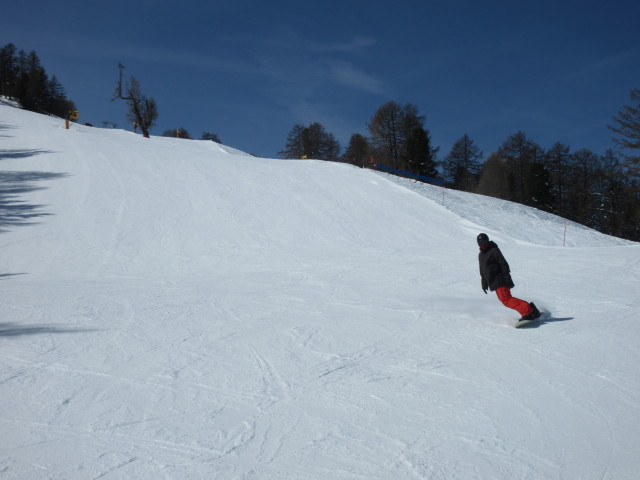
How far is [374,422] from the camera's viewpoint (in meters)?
3.94

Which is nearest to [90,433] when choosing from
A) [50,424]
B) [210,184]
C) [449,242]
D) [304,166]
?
[50,424]

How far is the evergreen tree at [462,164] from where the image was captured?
5297 cm

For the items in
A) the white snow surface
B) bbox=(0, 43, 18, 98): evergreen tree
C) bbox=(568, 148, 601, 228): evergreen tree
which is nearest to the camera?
the white snow surface

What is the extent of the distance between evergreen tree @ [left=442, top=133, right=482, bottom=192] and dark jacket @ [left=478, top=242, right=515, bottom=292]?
1877 inches

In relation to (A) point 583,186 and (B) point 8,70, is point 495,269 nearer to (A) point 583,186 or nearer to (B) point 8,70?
(A) point 583,186

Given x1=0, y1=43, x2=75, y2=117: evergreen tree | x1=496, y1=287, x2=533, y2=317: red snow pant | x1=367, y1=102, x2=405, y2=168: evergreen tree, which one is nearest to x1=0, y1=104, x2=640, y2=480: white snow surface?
x1=496, y1=287, x2=533, y2=317: red snow pant

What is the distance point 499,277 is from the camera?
6867 mm

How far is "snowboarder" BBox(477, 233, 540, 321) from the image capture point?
6734mm

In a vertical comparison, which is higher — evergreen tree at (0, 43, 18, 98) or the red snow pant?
evergreen tree at (0, 43, 18, 98)

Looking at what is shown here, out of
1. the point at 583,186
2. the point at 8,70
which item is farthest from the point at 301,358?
the point at 8,70

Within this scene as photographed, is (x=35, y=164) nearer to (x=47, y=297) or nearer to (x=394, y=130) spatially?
(x=47, y=297)

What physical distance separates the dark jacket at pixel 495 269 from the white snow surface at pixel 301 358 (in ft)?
2.23

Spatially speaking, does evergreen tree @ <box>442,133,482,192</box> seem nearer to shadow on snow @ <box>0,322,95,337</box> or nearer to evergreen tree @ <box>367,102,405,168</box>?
evergreen tree @ <box>367,102,405,168</box>

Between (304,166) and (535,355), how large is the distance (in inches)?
856
